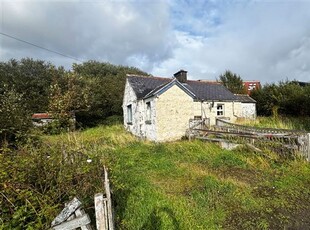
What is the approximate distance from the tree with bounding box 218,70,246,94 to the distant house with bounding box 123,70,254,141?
14807 millimetres

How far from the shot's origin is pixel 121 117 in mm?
24562

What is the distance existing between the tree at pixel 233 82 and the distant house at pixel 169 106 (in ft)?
48.6

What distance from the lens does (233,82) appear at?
34969 millimetres

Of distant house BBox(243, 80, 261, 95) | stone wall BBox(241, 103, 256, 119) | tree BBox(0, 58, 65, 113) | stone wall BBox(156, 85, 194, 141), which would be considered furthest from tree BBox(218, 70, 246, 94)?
tree BBox(0, 58, 65, 113)

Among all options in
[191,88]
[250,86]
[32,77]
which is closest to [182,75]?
[191,88]

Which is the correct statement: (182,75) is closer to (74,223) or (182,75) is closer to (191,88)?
(191,88)

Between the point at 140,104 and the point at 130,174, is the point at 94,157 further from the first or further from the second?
the point at 140,104

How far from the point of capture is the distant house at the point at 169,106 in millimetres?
13305

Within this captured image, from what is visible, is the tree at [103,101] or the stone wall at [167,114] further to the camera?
the tree at [103,101]

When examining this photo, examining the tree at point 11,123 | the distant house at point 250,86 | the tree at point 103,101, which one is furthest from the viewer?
the distant house at point 250,86

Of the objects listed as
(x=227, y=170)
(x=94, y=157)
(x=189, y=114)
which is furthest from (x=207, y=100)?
(x=94, y=157)

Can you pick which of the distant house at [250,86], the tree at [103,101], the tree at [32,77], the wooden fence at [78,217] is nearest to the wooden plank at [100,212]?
the wooden fence at [78,217]

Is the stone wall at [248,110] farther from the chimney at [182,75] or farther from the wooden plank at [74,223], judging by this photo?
the wooden plank at [74,223]

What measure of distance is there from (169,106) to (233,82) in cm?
2520
